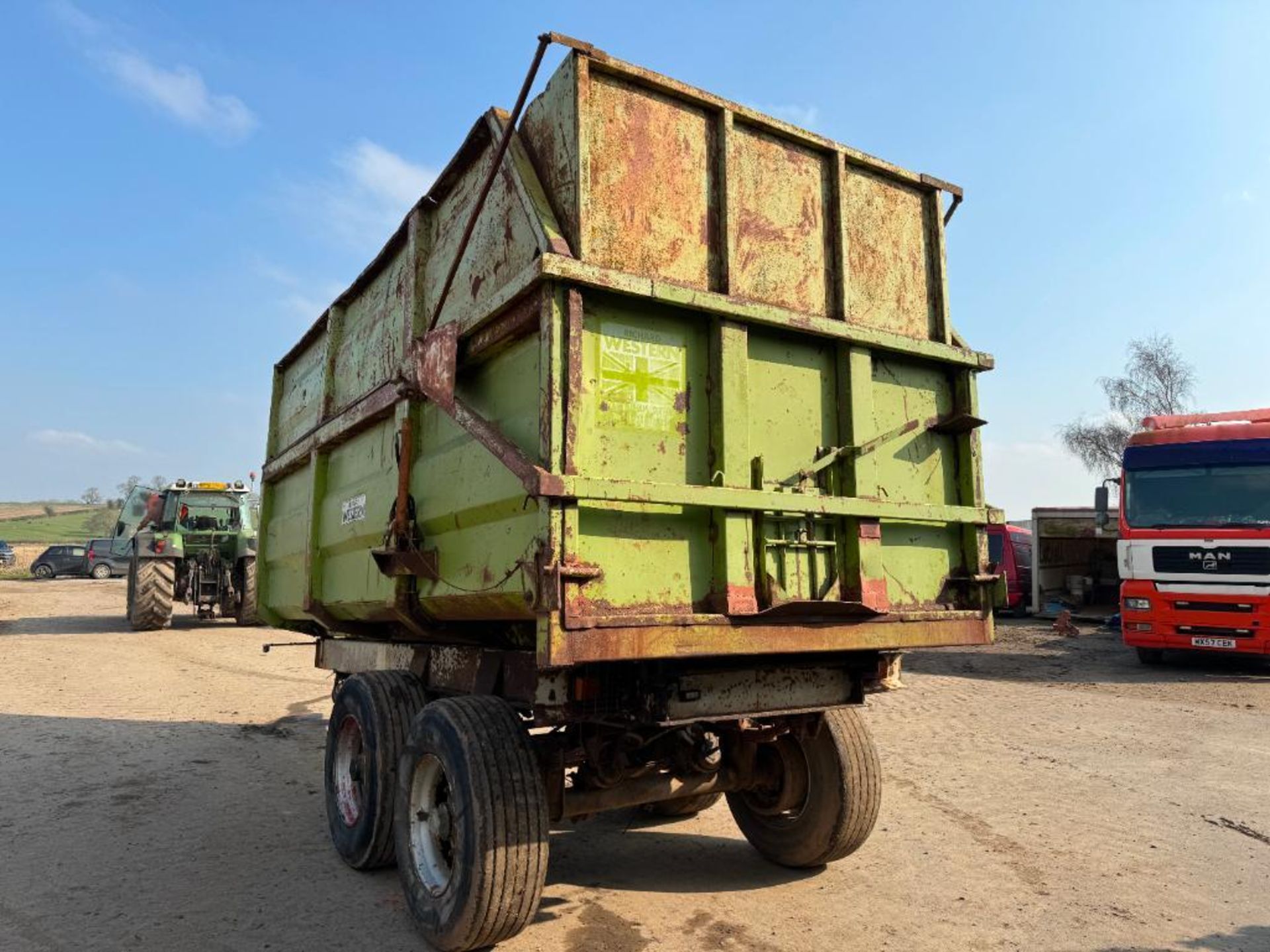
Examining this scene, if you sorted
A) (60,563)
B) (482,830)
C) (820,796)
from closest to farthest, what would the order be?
1. (482,830)
2. (820,796)
3. (60,563)

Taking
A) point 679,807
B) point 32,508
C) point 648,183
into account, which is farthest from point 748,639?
point 32,508

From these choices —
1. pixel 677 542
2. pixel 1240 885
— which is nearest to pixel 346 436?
pixel 677 542

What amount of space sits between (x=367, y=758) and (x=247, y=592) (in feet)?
40.9

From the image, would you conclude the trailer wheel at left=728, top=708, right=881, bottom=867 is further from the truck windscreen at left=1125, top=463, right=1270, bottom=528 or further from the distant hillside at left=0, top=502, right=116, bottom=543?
the distant hillside at left=0, top=502, right=116, bottom=543

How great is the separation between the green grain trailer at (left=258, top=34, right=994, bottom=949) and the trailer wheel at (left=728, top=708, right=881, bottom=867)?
0.6 inches

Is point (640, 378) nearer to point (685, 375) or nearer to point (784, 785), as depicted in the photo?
point (685, 375)

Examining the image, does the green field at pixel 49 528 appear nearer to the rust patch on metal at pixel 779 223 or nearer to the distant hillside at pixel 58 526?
the distant hillside at pixel 58 526

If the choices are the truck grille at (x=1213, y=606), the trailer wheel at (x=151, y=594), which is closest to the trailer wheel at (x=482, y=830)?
the truck grille at (x=1213, y=606)

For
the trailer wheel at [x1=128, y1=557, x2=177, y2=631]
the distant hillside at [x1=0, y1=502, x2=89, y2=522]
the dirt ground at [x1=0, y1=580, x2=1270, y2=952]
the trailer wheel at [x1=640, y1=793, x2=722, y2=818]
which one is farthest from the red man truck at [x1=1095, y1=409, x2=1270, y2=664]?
the distant hillside at [x1=0, y1=502, x2=89, y2=522]

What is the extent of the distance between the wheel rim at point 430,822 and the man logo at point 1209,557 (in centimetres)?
1032

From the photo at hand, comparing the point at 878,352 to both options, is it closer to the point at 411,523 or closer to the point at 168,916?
the point at 411,523

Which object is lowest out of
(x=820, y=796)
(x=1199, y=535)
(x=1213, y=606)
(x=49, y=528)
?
(x=820, y=796)

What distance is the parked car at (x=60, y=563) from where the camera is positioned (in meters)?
34.3

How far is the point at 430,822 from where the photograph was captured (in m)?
3.51
